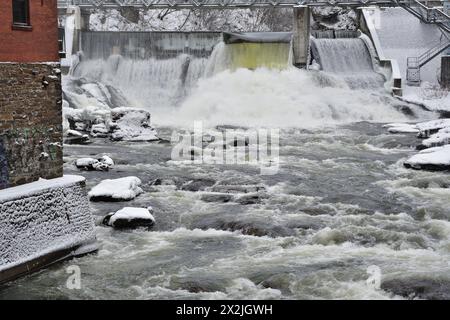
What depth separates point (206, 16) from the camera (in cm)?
5653

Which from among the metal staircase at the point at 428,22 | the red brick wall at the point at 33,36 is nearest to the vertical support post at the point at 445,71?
the metal staircase at the point at 428,22

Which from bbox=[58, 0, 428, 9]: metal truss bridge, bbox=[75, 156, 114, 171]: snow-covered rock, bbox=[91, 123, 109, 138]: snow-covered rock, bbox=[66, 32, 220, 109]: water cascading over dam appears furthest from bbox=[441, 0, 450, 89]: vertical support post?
bbox=[75, 156, 114, 171]: snow-covered rock

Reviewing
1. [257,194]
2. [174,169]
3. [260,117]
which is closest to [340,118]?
[260,117]

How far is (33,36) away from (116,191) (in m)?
5.31

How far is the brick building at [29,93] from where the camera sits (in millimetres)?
10625

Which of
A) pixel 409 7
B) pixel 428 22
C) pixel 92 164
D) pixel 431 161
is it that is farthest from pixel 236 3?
pixel 431 161

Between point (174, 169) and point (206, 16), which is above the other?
point (206, 16)

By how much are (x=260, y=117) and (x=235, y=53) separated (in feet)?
16.5

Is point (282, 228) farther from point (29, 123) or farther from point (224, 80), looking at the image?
point (224, 80)

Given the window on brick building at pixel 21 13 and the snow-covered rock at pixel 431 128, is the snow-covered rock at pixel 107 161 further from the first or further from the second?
the snow-covered rock at pixel 431 128

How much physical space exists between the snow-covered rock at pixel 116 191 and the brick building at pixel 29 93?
352 centimetres

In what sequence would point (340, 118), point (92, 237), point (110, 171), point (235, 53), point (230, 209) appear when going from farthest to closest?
point (235, 53), point (340, 118), point (110, 171), point (230, 209), point (92, 237)
